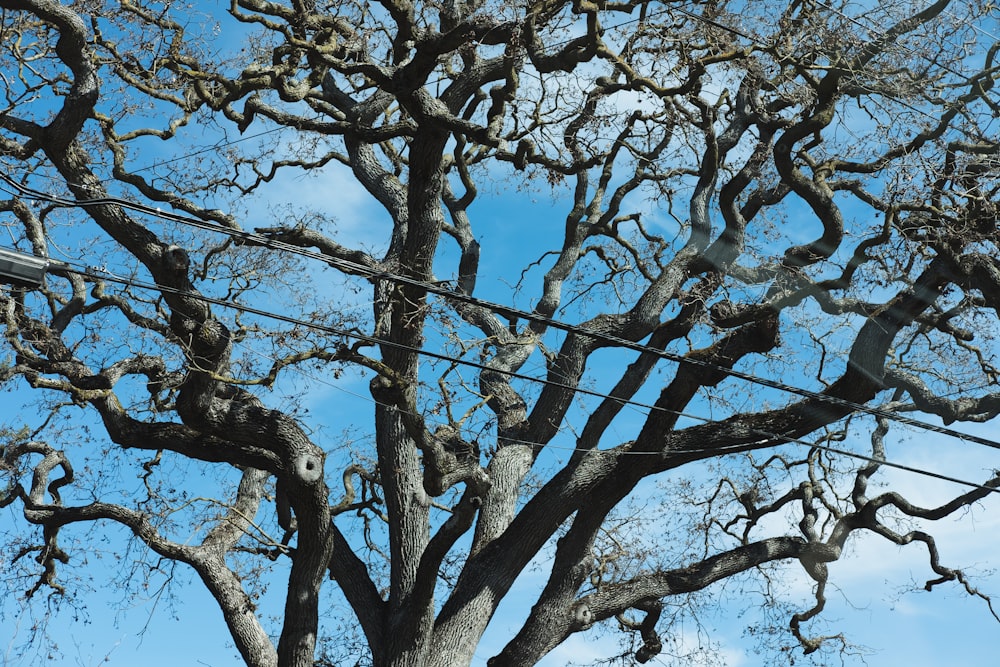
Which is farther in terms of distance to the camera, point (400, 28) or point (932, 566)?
point (932, 566)

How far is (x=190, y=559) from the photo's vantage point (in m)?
9.66

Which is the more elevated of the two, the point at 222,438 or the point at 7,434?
the point at 7,434

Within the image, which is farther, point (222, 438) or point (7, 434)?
point (7, 434)

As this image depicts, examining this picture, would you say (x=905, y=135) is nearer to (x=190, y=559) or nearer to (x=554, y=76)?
(x=554, y=76)

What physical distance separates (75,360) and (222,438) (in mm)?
1495

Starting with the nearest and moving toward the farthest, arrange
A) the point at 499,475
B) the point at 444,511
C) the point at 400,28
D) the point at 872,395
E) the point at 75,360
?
the point at 400,28 < the point at 872,395 < the point at 75,360 < the point at 499,475 < the point at 444,511

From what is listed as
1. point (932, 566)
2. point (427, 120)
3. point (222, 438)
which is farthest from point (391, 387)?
point (932, 566)

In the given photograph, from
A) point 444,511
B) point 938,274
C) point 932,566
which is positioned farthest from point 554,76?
point 932,566

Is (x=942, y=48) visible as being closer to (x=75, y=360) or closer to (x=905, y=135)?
(x=905, y=135)

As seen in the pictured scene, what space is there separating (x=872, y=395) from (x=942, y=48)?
2775 millimetres

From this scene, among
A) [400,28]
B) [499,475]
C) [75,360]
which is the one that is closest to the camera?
[400,28]

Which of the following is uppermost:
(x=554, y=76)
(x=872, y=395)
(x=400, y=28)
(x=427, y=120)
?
(x=554, y=76)

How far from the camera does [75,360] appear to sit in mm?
9352

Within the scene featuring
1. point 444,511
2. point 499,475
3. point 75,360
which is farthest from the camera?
point 444,511
